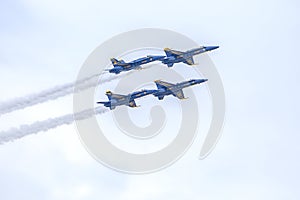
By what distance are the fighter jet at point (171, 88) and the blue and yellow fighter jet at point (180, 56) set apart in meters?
5.71

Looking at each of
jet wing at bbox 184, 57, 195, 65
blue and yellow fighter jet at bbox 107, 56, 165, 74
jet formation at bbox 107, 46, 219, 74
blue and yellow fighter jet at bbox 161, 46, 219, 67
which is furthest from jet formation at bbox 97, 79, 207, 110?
blue and yellow fighter jet at bbox 107, 56, 165, 74

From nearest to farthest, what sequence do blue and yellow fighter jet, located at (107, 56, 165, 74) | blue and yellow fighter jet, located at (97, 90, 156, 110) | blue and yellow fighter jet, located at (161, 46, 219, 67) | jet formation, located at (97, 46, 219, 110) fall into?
1. blue and yellow fighter jet, located at (97, 90, 156, 110)
2. jet formation, located at (97, 46, 219, 110)
3. blue and yellow fighter jet, located at (161, 46, 219, 67)
4. blue and yellow fighter jet, located at (107, 56, 165, 74)

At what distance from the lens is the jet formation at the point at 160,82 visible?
19188cm

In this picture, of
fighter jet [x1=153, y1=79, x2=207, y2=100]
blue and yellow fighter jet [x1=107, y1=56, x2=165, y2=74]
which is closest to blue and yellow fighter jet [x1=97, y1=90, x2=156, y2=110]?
fighter jet [x1=153, y1=79, x2=207, y2=100]

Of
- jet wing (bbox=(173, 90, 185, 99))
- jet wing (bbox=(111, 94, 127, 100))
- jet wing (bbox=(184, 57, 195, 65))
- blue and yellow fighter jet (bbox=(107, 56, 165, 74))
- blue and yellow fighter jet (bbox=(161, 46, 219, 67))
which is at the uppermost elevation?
blue and yellow fighter jet (bbox=(107, 56, 165, 74))

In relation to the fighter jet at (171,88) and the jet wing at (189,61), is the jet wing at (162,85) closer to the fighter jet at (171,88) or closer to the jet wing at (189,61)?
the fighter jet at (171,88)

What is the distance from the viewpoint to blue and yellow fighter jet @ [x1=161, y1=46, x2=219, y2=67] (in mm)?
194125

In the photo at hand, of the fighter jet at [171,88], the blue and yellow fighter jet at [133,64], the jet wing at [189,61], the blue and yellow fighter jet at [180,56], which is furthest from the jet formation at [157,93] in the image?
the blue and yellow fighter jet at [133,64]

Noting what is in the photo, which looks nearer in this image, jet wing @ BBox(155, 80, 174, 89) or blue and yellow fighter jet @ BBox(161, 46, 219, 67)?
jet wing @ BBox(155, 80, 174, 89)

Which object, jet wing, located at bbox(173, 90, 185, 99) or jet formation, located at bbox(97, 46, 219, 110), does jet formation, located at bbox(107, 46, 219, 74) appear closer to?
jet formation, located at bbox(97, 46, 219, 110)

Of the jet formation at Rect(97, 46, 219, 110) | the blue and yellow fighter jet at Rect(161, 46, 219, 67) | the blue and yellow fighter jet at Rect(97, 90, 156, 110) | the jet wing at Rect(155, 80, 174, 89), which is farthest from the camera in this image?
the blue and yellow fighter jet at Rect(161, 46, 219, 67)

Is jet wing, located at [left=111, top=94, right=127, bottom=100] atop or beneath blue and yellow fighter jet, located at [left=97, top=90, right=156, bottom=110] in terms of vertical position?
atop

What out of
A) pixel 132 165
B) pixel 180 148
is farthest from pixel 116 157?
pixel 180 148

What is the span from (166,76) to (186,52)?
29.1ft
